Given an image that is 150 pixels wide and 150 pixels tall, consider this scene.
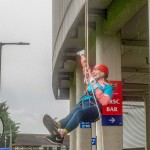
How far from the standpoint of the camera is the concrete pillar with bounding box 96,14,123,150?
19.3 metres

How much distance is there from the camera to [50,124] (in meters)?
10.3

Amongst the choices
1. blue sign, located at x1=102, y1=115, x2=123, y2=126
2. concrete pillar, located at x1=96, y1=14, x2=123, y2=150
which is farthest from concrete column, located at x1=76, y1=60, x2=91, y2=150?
blue sign, located at x1=102, y1=115, x2=123, y2=126

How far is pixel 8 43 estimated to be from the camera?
18375 mm

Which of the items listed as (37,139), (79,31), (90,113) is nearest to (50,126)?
(90,113)

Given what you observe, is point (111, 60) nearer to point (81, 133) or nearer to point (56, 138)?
point (56, 138)

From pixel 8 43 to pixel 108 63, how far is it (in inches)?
159

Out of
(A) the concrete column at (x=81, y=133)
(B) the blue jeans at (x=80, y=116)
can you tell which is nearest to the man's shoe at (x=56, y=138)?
(B) the blue jeans at (x=80, y=116)

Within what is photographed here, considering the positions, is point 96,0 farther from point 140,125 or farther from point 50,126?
point 140,125

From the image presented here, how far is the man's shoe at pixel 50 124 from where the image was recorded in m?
10.2

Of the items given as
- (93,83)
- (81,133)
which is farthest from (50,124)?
(81,133)

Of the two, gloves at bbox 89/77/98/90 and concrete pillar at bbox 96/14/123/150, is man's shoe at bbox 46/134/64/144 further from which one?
concrete pillar at bbox 96/14/123/150

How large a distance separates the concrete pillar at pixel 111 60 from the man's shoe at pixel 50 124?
353 inches

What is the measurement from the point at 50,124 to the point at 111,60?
979cm

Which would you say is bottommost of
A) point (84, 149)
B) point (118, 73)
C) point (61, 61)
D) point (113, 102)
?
point (84, 149)
